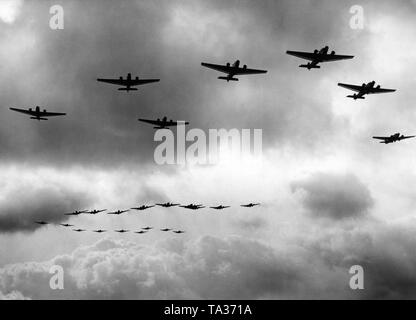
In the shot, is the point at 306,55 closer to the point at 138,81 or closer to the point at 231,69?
the point at 231,69

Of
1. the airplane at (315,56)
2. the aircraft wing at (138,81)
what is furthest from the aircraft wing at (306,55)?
the aircraft wing at (138,81)

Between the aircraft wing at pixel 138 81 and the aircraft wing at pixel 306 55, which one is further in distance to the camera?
the aircraft wing at pixel 138 81

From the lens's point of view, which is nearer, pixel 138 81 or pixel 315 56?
pixel 315 56

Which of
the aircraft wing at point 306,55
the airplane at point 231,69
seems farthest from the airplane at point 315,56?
the airplane at point 231,69

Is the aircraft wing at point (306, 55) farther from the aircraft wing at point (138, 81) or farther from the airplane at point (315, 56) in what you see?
the aircraft wing at point (138, 81)

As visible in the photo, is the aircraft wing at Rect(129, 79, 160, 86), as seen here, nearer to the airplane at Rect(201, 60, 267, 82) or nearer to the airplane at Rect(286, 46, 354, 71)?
the airplane at Rect(201, 60, 267, 82)

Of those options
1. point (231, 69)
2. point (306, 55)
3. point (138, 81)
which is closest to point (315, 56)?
point (306, 55)

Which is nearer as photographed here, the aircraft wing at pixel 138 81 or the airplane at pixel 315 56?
the airplane at pixel 315 56

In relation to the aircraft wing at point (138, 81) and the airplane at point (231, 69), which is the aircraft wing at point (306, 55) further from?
the aircraft wing at point (138, 81)

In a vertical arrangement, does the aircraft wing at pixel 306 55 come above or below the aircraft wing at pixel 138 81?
above

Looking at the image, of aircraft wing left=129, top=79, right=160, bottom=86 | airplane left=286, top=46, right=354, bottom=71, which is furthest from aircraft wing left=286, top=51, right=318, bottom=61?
aircraft wing left=129, top=79, right=160, bottom=86
